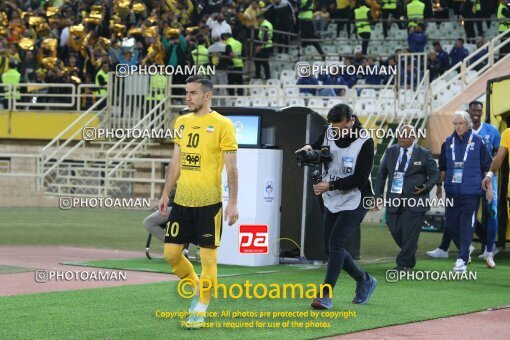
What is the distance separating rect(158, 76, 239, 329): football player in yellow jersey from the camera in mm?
10336

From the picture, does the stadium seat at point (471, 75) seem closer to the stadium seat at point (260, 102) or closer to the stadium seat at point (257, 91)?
the stadium seat at point (260, 102)

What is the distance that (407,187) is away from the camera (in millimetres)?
16172

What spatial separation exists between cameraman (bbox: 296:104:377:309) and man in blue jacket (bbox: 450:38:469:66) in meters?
18.9

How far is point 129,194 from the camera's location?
105ft

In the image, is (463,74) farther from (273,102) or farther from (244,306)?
(244,306)

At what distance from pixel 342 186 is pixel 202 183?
1.76 m

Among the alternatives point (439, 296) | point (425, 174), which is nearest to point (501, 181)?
point (425, 174)


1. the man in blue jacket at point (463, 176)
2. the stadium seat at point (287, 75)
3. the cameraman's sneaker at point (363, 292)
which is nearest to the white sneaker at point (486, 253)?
the man in blue jacket at point (463, 176)

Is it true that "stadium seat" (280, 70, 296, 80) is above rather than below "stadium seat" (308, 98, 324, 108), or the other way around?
above

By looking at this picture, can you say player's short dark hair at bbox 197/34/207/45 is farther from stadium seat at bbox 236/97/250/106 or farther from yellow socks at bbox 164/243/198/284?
yellow socks at bbox 164/243/198/284

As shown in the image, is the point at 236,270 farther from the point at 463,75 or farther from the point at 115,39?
the point at 115,39

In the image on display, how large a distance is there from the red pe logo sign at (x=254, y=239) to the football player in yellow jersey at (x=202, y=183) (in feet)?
18.8

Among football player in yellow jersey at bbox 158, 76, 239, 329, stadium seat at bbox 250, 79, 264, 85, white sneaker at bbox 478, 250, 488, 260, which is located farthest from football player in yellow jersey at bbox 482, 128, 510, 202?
stadium seat at bbox 250, 79, 264, 85

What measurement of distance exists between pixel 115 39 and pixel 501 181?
1895 centimetres
